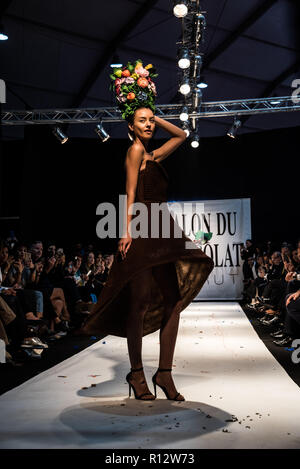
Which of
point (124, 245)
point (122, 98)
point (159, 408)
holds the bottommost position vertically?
point (159, 408)

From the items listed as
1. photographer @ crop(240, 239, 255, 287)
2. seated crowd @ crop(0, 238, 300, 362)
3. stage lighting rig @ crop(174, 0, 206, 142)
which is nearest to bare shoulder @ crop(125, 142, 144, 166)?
seated crowd @ crop(0, 238, 300, 362)

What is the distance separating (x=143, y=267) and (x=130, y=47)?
6838mm

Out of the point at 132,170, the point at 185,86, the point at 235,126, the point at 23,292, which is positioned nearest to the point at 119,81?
the point at 132,170

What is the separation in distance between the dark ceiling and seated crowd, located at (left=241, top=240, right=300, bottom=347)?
3296 millimetres

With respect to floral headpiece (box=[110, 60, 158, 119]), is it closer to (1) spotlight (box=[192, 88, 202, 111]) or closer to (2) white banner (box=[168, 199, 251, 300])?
(1) spotlight (box=[192, 88, 202, 111])

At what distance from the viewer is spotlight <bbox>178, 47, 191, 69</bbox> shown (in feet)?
22.3

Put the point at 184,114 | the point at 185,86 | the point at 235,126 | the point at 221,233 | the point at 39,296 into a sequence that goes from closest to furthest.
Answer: the point at 39,296 < the point at 185,86 < the point at 184,114 < the point at 235,126 < the point at 221,233

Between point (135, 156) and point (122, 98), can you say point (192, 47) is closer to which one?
point (122, 98)

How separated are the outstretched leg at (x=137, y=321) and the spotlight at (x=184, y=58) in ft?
16.5

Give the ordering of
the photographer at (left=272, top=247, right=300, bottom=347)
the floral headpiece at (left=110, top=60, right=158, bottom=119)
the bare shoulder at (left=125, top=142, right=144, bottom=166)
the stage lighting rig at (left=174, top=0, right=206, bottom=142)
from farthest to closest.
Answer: the stage lighting rig at (left=174, top=0, right=206, bottom=142)
the photographer at (left=272, top=247, right=300, bottom=347)
the floral headpiece at (left=110, top=60, right=158, bottom=119)
the bare shoulder at (left=125, top=142, right=144, bottom=166)

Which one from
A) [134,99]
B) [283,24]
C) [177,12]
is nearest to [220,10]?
[283,24]

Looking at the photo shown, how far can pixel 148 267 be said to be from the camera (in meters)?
2.33

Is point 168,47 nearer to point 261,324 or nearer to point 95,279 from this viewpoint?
point 95,279

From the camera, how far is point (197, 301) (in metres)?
11.6
